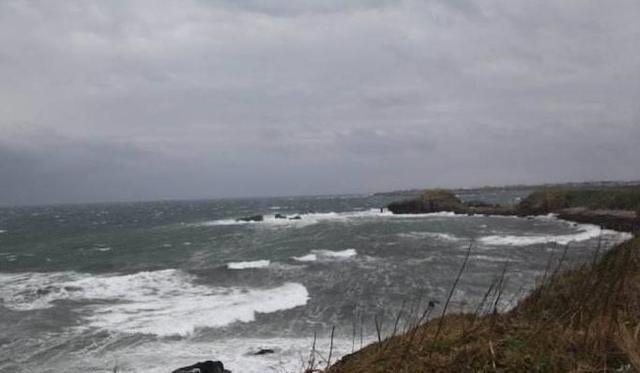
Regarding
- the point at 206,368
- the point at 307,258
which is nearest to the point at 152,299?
the point at 206,368

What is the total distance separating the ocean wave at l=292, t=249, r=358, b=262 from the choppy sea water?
0.08m

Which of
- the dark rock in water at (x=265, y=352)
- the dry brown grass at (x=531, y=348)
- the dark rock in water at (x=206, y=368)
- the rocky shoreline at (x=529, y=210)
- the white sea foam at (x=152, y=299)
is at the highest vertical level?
the dry brown grass at (x=531, y=348)

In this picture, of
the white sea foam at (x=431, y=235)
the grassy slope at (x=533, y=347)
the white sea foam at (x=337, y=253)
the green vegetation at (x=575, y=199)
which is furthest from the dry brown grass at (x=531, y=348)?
the green vegetation at (x=575, y=199)

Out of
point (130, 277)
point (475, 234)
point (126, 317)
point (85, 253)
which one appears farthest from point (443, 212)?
point (126, 317)

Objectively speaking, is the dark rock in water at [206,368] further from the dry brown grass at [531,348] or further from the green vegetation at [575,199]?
the green vegetation at [575,199]

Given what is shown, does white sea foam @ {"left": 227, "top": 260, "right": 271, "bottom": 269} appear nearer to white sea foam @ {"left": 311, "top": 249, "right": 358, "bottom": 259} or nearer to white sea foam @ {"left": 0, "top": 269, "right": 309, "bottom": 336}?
white sea foam @ {"left": 0, "top": 269, "right": 309, "bottom": 336}

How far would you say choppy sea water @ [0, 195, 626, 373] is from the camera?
50.0ft

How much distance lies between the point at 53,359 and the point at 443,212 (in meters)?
79.3

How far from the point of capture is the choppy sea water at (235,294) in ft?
50.0

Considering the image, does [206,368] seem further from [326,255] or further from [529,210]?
[529,210]

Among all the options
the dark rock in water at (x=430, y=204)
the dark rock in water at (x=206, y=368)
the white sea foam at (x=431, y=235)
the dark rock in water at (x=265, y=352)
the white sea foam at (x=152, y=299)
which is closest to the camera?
the dark rock in water at (x=206, y=368)

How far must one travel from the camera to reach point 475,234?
1935 inches

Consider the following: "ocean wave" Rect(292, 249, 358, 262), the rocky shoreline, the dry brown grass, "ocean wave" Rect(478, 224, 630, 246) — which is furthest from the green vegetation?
the dry brown grass

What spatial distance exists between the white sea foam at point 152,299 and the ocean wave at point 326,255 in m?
8.46
